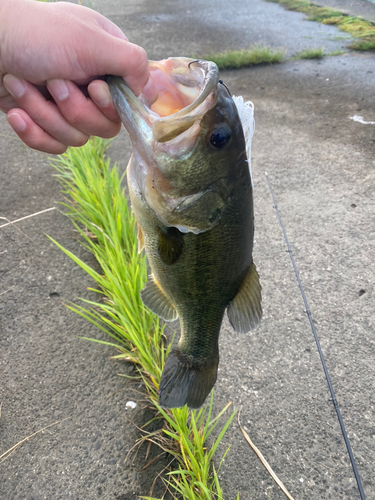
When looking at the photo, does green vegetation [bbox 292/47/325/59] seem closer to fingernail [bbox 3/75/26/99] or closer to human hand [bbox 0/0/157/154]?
human hand [bbox 0/0/157/154]

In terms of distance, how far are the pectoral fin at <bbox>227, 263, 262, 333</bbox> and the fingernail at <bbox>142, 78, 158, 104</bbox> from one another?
0.54 m

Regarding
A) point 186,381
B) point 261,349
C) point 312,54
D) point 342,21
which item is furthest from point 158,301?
point 342,21

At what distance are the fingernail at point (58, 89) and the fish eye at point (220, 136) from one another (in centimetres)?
42

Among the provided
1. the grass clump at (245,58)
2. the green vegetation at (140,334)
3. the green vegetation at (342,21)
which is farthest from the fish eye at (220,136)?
the green vegetation at (342,21)

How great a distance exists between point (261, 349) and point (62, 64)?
173 cm

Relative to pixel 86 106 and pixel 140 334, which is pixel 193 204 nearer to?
pixel 86 106

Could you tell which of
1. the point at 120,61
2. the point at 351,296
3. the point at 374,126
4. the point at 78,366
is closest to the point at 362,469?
the point at 351,296

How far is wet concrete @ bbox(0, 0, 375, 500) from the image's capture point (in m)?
1.65

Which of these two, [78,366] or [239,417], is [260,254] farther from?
[78,366]

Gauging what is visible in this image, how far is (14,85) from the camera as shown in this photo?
1.01 metres

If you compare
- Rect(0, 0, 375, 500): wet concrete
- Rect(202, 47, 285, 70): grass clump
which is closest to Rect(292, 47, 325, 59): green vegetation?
Rect(202, 47, 285, 70): grass clump

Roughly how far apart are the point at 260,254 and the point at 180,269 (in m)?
1.73

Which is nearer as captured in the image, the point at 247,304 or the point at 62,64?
the point at 62,64

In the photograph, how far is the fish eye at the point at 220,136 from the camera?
90 cm
